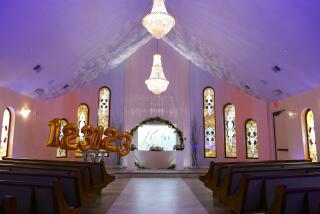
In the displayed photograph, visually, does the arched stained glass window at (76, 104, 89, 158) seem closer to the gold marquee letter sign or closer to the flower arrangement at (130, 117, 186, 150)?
the flower arrangement at (130, 117, 186, 150)

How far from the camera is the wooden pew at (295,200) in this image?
2.32 m

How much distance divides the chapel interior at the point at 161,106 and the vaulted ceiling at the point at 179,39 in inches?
1.6

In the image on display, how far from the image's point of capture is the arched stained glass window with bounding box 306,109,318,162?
27.8 feet

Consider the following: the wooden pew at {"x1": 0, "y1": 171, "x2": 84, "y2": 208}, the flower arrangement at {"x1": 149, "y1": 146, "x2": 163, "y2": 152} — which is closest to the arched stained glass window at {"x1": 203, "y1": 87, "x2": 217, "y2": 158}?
the flower arrangement at {"x1": 149, "y1": 146, "x2": 163, "y2": 152}

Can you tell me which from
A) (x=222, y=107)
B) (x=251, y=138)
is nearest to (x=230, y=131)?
(x=251, y=138)

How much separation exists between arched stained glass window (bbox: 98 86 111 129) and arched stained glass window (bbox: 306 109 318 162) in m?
7.94

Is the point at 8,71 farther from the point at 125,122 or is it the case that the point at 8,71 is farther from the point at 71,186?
the point at 125,122

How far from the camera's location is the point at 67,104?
1196 cm

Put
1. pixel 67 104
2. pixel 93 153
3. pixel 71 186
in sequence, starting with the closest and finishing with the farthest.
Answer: pixel 71 186 → pixel 93 153 → pixel 67 104

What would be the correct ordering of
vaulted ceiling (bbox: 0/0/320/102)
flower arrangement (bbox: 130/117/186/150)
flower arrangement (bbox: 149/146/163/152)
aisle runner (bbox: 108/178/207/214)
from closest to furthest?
1. aisle runner (bbox: 108/178/207/214)
2. vaulted ceiling (bbox: 0/0/320/102)
3. flower arrangement (bbox: 149/146/163/152)
4. flower arrangement (bbox: 130/117/186/150)

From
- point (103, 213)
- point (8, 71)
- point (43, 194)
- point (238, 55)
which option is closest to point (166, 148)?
point (238, 55)

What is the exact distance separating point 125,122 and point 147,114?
3.47 ft

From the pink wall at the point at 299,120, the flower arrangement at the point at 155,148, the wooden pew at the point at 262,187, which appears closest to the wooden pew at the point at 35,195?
the wooden pew at the point at 262,187

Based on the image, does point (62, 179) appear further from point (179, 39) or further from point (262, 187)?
point (179, 39)
